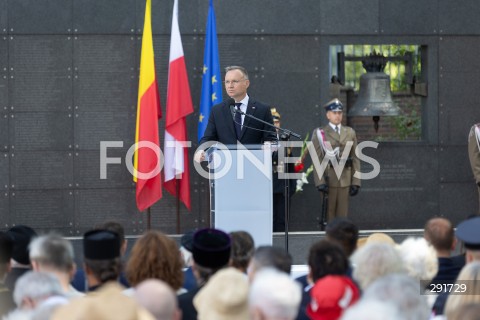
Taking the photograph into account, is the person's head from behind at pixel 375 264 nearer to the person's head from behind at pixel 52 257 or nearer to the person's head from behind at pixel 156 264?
the person's head from behind at pixel 156 264

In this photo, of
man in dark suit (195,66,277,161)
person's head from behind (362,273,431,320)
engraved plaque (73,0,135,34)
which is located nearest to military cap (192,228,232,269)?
person's head from behind (362,273,431,320)

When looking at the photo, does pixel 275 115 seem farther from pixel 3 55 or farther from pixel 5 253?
pixel 5 253

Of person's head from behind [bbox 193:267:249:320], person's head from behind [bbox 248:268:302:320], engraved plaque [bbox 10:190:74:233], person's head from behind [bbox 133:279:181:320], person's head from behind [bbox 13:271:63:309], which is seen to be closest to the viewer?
person's head from behind [bbox 133:279:181:320]

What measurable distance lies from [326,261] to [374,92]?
7672mm

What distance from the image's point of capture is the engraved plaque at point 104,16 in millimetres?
12172

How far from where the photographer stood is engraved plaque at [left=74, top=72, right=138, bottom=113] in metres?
12.2

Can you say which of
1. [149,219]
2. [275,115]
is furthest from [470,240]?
[149,219]

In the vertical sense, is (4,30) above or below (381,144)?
above

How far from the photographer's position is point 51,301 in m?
4.68

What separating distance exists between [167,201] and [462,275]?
7.42 meters

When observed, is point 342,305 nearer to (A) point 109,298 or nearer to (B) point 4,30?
(A) point 109,298

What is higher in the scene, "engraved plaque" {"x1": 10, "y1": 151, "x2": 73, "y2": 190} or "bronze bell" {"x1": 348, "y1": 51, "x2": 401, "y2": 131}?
"bronze bell" {"x1": 348, "y1": 51, "x2": 401, "y2": 131}

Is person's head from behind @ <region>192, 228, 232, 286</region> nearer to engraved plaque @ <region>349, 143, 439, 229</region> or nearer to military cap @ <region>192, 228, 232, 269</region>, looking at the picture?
military cap @ <region>192, 228, 232, 269</region>

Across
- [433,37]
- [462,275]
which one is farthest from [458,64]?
[462,275]
